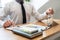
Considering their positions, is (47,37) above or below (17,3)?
below

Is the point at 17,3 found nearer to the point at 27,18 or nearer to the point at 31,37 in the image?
the point at 27,18

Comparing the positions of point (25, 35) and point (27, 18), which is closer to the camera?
point (25, 35)

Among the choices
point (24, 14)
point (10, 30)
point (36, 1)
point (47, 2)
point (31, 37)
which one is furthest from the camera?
point (36, 1)

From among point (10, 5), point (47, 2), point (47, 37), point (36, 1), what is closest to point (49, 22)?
point (47, 37)

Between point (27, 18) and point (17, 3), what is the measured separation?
28 centimetres

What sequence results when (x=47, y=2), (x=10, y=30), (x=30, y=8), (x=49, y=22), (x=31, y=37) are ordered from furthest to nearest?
1. (x=47, y=2)
2. (x=30, y=8)
3. (x=49, y=22)
4. (x=10, y=30)
5. (x=31, y=37)

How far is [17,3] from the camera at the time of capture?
5.99ft

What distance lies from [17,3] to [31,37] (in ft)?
2.93

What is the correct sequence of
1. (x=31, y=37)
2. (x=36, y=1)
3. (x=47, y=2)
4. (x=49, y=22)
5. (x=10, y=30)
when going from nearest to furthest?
1. (x=31, y=37)
2. (x=10, y=30)
3. (x=49, y=22)
4. (x=47, y=2)
5. (x=36, y=1)

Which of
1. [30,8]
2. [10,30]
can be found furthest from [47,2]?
[10,30]

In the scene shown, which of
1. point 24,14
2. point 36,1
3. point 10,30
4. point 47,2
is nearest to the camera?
point 10,30

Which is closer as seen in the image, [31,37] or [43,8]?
[31,37]

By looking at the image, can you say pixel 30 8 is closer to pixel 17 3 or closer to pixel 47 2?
pixel 17 3

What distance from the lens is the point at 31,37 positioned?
1.06 meters
